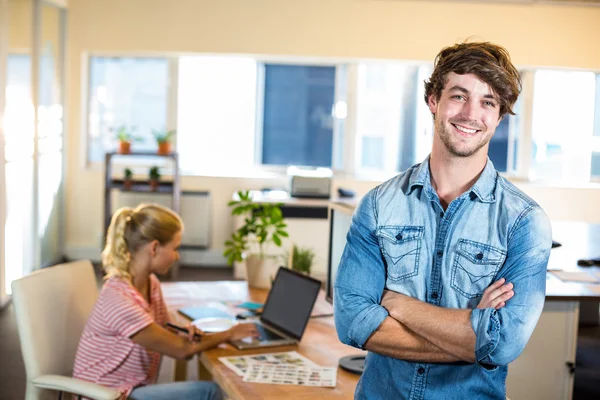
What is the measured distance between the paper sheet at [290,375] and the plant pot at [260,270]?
1182 mm

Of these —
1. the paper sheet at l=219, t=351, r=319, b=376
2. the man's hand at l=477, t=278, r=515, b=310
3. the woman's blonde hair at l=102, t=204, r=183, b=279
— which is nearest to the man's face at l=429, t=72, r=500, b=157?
the man's hand at l=477, t=278, r=515, b=310

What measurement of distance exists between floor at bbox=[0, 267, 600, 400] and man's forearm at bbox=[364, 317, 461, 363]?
186cm

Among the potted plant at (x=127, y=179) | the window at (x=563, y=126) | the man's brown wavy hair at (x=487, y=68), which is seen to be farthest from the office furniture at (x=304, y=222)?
the man's brown wavy hair at (x=487, y=68)

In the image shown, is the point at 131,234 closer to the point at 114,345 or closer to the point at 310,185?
the point at 114,345

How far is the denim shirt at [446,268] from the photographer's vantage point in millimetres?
1831

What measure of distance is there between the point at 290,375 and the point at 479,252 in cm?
107

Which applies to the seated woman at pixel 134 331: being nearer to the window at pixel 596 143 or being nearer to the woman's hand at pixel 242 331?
the woman's hand at pixel 242 331

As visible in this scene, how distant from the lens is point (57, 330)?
3.05 m

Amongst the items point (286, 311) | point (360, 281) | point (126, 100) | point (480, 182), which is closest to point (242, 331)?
Result: point (286, 311)

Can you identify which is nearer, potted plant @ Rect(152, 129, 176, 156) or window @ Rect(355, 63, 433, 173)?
potted plant @ Rect(152, 129, 176, 156)

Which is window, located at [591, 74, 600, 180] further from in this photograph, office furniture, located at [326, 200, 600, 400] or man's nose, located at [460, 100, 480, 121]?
man's nose, located at [460, 100, 480, 121]

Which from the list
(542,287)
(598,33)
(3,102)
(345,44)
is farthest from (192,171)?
(542,287)

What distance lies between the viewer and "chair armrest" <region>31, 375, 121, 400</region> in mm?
2717

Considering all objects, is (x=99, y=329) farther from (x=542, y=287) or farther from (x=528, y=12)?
(x=528, y=12)
